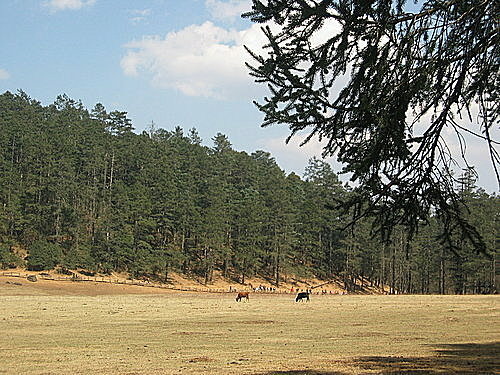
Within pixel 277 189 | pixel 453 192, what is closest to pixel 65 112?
pixel 277 189

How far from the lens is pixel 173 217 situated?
90500mm

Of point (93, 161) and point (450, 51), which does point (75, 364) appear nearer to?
point (450, 51)

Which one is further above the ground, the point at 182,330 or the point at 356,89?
the point at 356,89

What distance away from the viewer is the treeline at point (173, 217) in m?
82.4

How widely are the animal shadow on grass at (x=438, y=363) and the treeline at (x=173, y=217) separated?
60.7m

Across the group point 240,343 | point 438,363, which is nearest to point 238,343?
point 240,343

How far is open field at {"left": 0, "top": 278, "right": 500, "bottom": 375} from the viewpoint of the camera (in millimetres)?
14336

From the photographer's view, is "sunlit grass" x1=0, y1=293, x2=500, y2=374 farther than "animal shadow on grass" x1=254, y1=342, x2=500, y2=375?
Yes

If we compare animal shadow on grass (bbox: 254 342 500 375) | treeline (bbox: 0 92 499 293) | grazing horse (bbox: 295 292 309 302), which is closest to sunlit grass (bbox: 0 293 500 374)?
animal shadow on grass (bbox: 254 342 500 375)

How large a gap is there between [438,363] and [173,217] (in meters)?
77.9

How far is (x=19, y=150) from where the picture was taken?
9612 centimetres

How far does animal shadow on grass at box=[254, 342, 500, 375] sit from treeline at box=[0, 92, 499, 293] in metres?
60.7

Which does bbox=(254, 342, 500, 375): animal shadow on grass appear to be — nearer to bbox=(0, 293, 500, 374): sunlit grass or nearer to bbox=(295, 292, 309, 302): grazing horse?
bbox=(0, 293, 500, 374): sunlit grass

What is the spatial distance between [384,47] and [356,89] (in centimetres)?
71
